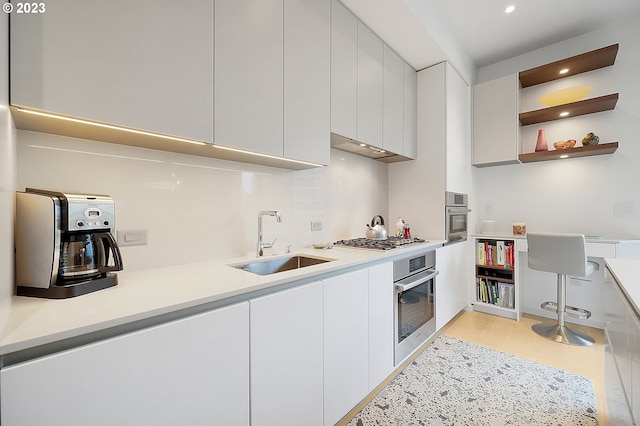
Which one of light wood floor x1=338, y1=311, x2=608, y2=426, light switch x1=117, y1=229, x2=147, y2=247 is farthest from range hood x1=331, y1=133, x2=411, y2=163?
light wood floor x1=338, y1=311, x2=608, y2=426

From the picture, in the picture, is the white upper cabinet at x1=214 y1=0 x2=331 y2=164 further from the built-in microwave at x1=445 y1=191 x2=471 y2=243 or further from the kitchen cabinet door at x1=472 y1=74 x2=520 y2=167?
the kitchen cabinet door at x1=472 y1=74 x2=520 y2=167

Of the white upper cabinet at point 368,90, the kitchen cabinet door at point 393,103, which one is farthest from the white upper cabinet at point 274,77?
the kitchen cabinet door at point 393,103

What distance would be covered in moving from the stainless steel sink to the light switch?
47cm

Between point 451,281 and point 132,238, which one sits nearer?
point 132,238

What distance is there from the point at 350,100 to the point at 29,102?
1.68 m

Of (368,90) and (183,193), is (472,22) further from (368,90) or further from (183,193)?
(183,193)

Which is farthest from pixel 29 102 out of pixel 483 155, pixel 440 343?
pixel 483 155

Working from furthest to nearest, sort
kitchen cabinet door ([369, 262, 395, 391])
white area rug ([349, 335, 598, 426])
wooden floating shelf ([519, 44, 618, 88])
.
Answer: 1. wooden floating shelf ([519, 44, 618, 88])
2. kitchen cabinet door ([369, 262, 395, 391])
3. white area rug ([349, 335, 598, 426])

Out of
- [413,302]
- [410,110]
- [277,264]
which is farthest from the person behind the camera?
[410,110]

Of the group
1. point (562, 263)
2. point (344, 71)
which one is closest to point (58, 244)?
point (344, 71)

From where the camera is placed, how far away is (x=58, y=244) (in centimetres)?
88

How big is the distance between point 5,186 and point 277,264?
1.24m

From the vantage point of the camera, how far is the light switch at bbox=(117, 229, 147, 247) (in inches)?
49.6

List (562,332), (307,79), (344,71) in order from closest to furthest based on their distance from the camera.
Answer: (307,79)
(344,71)
(562,332)
